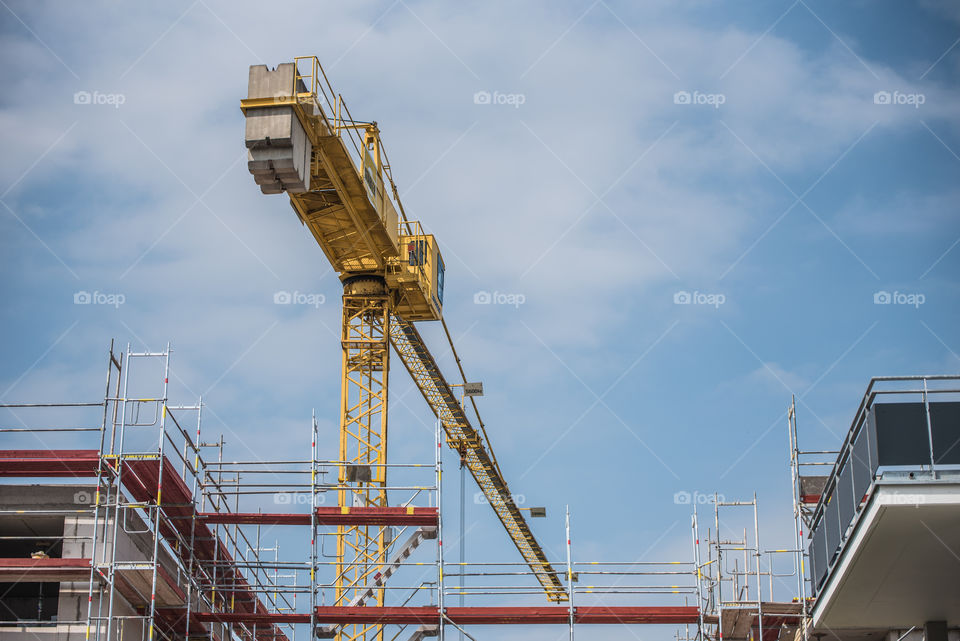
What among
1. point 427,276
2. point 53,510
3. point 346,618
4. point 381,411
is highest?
point 427,276

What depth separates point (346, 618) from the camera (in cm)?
2572

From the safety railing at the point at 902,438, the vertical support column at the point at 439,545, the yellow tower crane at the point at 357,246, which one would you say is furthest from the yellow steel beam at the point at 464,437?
the safety railing at the point at 902,438

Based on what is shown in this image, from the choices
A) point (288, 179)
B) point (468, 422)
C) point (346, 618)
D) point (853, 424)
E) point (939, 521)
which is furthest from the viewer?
point (468, 422)

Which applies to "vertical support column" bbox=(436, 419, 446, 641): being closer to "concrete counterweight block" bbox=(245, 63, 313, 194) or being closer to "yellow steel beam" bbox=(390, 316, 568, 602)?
"concrete counterweight block" bbox=(245, 63, 313, 194)

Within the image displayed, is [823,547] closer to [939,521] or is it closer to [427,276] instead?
[939,521]

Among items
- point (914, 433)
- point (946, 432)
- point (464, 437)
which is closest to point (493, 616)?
point (914, 433)

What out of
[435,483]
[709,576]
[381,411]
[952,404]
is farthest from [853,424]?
[381,411]

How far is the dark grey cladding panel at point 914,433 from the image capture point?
18844mm

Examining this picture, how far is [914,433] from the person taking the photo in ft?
62.3

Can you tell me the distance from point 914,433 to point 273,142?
759 inches

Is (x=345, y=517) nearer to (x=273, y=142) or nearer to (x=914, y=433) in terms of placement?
(x=273, y=142)

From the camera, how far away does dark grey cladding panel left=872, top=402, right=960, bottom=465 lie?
1884cm

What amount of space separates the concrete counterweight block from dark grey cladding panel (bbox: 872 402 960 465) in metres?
18.4

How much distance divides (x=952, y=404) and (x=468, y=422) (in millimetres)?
41370
